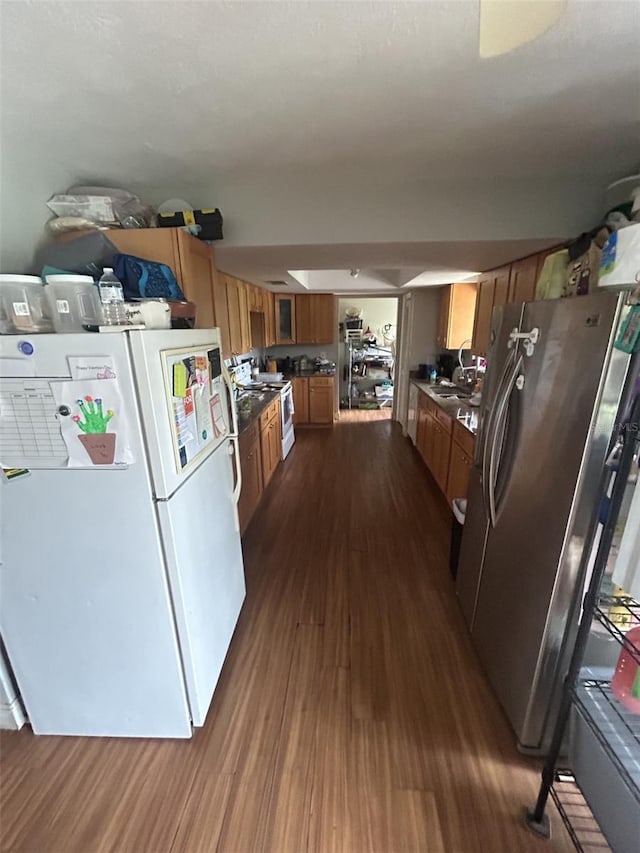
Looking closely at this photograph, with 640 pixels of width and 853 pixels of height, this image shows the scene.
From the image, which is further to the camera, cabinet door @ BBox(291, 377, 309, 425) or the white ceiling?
cabinet door @ BBox(291, 377, 309, 425)

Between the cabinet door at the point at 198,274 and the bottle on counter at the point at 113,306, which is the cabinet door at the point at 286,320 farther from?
the bottle on counter at the point at 113,306

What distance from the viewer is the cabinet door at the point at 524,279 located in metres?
2.23

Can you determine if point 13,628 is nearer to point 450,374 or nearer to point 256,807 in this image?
point 256,807

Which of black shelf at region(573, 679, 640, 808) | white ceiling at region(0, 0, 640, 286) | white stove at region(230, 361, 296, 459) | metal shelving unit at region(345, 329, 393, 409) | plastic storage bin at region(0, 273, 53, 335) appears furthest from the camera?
metal shelving unit at region(345, 329, 393, 409)

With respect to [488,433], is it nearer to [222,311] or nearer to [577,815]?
[577,815]

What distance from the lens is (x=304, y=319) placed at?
5746 mm

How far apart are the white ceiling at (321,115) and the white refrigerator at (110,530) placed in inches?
31.1

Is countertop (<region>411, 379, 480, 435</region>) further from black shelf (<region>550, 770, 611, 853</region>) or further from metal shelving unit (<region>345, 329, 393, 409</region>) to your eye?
metal shelving unit (<region>345, 329, 393, 409</region>)

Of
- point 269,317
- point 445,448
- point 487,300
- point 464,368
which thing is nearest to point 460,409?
point 445,448

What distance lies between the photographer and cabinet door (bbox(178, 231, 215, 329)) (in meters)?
1.85

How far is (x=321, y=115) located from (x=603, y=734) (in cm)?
228

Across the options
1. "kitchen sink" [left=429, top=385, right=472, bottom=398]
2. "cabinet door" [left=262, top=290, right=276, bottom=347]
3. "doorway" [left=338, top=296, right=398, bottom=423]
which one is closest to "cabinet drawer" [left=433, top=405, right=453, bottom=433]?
"kitchen sink" [left=429, top=385, right=472, bottom=398]

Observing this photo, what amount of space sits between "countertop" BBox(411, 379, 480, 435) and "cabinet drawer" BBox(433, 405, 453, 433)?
1.3 inches

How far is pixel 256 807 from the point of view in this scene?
129 centimetres
